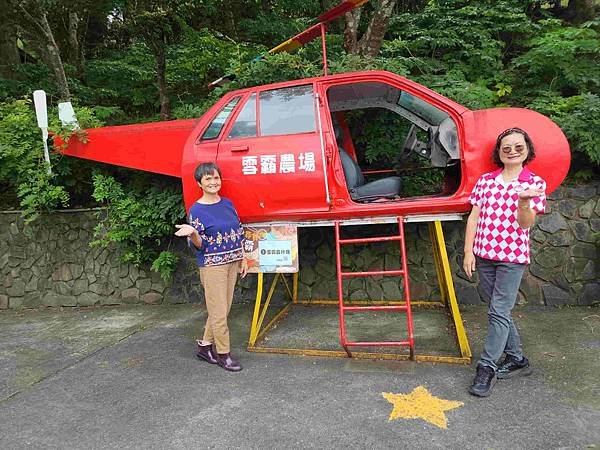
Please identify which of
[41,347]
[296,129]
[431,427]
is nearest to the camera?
[431,427]

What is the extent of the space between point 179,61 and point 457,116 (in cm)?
619

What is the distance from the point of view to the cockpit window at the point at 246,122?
3.83 m

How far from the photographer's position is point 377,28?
5.96 meters

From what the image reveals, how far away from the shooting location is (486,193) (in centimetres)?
295

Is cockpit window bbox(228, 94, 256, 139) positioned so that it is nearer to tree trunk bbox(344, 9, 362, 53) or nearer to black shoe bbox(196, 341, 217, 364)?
black shoe bbox(196, 341, 217, 364)

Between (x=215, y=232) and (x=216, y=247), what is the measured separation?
0.11 meters

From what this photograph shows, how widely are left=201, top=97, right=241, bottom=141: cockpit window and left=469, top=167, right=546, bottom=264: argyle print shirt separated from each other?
2196 millimetres

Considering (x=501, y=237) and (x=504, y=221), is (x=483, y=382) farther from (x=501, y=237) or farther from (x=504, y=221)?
(x=504, y=221)

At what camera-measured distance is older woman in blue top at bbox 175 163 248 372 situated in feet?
11.1

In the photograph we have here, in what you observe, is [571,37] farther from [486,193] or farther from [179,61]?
[179,61]

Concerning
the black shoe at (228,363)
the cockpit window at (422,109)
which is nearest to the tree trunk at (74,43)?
the cockpit window at (422,109)

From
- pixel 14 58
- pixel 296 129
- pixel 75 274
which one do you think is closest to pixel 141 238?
pixel 75 274

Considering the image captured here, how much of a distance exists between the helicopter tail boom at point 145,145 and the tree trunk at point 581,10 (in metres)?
6.36

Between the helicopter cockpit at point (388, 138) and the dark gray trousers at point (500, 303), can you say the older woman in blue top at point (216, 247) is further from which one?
the dark gray trousers at point (500, 303)
